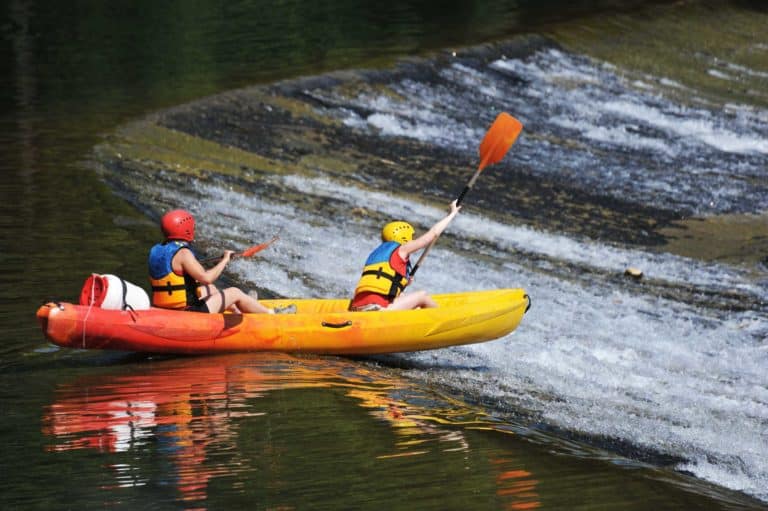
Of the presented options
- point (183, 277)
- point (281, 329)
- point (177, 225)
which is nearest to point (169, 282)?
point (183, 277)

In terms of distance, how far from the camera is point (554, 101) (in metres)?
20.7

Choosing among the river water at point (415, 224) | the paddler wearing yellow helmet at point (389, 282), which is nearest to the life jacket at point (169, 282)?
the river water at point (415, 224)

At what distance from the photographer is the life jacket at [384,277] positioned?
9.27m

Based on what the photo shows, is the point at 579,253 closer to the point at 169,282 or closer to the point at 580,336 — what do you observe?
the point at 580,336

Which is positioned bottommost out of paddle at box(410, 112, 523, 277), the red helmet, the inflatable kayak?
the inflatable kayak

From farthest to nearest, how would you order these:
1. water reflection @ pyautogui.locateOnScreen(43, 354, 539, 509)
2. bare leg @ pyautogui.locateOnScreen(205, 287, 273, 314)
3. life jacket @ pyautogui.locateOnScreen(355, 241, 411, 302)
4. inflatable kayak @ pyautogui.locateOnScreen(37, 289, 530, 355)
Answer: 1. life jacket @ pyautogui.locateOnScreen(355, 241, 411, 302)
2. bare leg @ pyautogui.locateOnScreen(205, 287, 273, 314)
3. inflatable kayak @ pyautogui.locateOnScreen(37, 289, 530, 355)
4. water reflection @ pyautogui.locateOnScreen(43, 354, 539, 509)

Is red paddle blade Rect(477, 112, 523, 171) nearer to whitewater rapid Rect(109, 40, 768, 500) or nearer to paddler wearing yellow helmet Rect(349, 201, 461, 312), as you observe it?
whitewater rapid Rect(109, 40, 768, 500)

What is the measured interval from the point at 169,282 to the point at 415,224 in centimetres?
538

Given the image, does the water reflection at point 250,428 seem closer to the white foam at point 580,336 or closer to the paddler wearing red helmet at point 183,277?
the paddler wearing red helmet at point 183,277

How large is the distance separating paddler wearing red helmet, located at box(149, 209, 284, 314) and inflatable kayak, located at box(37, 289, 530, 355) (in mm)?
198

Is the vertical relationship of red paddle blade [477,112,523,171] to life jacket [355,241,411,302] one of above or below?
above

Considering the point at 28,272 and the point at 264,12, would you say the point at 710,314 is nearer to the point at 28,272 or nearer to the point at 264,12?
the point at 28,272

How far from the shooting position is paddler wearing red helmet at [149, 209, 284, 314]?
28.6 feet

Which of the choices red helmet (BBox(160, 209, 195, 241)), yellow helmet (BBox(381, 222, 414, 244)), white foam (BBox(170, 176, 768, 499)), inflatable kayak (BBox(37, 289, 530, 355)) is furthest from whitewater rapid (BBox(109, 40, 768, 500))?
red helmet (BBox(160, 209, 195, 241))
